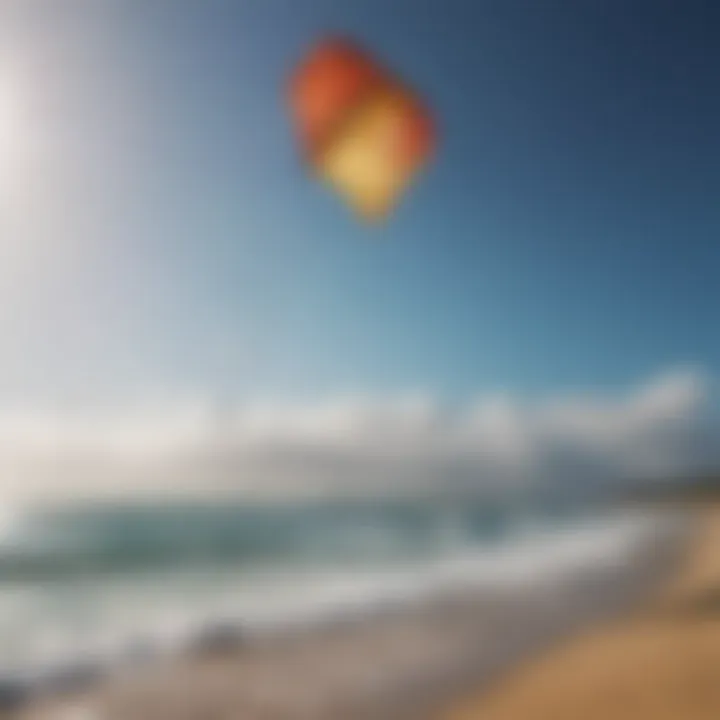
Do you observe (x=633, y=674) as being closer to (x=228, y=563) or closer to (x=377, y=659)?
(x=377, y=659)

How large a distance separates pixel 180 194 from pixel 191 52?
0.52ft

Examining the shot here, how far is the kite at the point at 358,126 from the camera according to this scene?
4.45ft

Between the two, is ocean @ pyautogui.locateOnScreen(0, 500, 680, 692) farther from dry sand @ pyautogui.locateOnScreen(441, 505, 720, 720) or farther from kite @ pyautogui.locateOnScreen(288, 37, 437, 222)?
kite @ pyautogui.locateOnScreen(288, 37, 437, 222)

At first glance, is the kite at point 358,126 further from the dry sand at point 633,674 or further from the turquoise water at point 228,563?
the dry sand at point 633,674

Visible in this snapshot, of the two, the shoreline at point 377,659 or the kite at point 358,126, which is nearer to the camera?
the shoreline at point 377,659

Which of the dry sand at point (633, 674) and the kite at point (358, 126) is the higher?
the kite at point (358, 126)

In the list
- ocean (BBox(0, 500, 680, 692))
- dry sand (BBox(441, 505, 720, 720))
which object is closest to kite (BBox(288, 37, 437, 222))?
ocean (BBox(0, 500, 680, 692))

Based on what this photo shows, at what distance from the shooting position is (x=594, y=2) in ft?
4.64

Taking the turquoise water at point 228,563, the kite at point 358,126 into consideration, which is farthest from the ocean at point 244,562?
the kite at point 358,126

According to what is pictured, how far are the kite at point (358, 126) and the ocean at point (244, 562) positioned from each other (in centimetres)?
34

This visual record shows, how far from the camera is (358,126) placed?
1366mm

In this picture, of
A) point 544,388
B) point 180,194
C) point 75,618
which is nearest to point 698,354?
point 544,388

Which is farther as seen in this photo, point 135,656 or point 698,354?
point 698,354

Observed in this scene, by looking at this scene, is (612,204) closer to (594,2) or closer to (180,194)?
(594,2)
